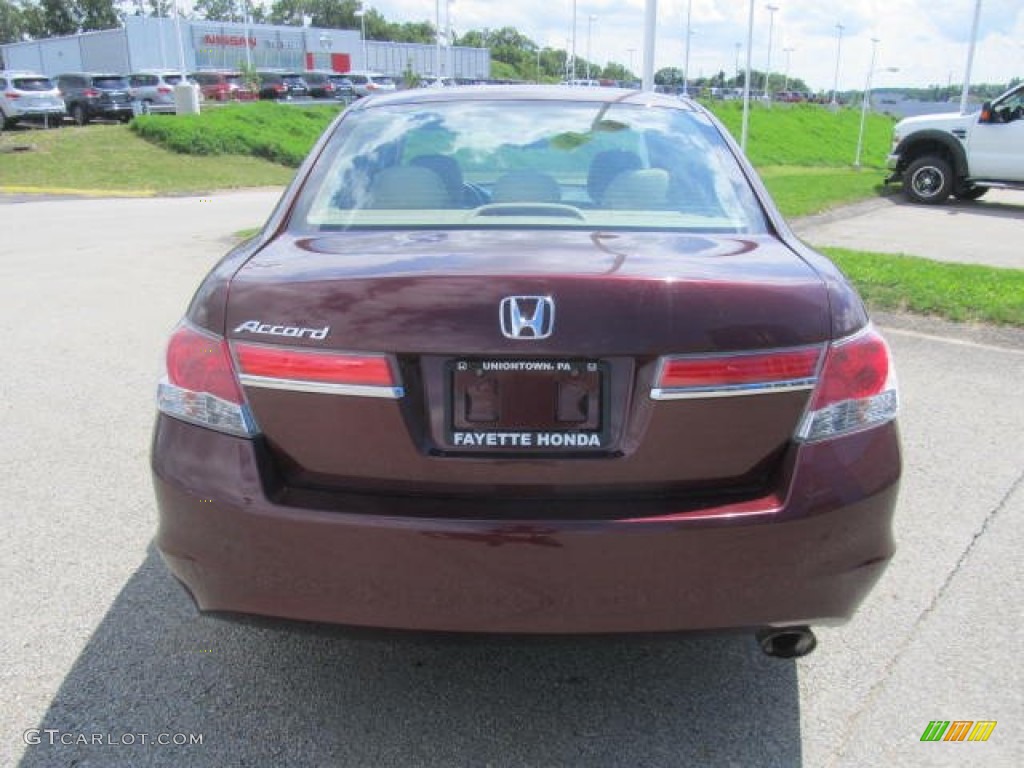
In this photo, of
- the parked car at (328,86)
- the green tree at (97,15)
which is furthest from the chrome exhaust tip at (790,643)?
the green tree at (97,15)

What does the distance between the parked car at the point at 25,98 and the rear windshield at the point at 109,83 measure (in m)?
2.25

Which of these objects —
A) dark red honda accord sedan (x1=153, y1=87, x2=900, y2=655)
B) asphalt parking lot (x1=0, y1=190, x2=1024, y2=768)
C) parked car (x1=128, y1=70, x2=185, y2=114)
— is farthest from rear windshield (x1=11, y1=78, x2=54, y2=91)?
dark red honda accord sedan (x1=153, y1=87, x2=900, y2=655)

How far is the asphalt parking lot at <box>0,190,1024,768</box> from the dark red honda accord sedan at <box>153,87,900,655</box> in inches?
6.7

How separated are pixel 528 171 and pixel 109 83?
1372 inches

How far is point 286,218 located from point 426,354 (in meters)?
1.03

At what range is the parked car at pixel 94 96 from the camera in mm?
32625

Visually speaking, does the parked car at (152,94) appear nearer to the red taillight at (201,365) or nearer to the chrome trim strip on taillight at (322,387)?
the red taillight at (201,365)

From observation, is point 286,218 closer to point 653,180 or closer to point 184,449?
point 184,449

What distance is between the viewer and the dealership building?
64.1 meters

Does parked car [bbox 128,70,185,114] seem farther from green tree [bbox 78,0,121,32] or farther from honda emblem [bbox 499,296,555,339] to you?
green tree [bbox 78,0,121,32]

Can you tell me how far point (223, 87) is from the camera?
48.3 meters

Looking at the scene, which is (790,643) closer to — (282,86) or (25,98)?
(25,98)

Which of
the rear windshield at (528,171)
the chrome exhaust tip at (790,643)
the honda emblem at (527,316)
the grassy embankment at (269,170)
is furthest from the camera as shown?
the grassy embankment at (269,170)

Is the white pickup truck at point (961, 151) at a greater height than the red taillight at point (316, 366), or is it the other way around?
the red taillight at point (316, 366)
